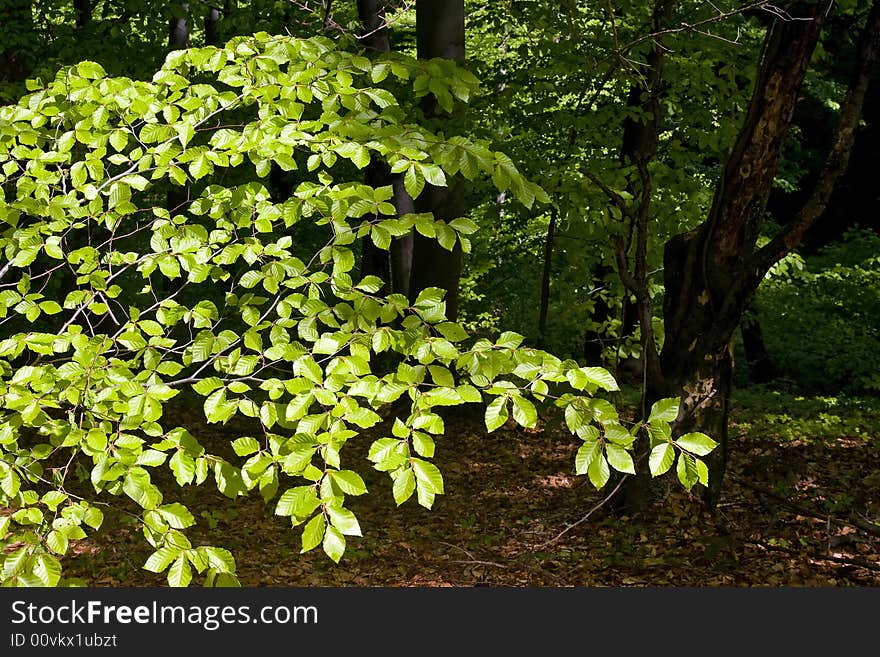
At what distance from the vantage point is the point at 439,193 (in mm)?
8289

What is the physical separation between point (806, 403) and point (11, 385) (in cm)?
975

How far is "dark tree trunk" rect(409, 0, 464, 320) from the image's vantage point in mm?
7809

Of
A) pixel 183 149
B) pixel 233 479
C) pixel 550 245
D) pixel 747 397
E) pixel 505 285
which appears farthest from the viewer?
pixel 505 285

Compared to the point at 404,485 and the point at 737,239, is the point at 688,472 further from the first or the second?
the point at 737,239

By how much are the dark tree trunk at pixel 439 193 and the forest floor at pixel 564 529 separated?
1.72 metres

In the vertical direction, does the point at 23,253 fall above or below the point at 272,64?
below

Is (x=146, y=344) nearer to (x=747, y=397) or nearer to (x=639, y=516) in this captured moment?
(x=639, y=516)

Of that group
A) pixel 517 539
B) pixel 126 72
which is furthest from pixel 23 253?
pixel 126 72

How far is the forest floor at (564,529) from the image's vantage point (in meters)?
5.37

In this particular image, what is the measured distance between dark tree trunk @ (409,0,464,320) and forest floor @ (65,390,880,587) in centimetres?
172

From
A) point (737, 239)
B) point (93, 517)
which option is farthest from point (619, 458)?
point (737, 239)

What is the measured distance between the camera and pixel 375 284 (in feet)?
8.95

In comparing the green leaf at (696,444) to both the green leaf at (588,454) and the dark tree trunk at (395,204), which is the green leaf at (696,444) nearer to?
the green leaf at (588,454)

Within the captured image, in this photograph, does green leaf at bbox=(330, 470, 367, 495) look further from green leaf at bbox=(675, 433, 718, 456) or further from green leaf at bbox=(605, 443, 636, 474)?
green leaf at bbox=(675, 433, 718, 456)
